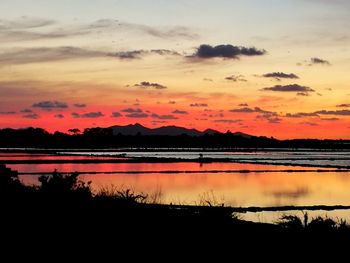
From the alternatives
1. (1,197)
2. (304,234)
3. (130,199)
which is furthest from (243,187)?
(304,234)

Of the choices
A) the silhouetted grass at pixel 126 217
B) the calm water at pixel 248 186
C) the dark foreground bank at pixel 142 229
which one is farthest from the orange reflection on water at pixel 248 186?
Answer: the dark foreground bank at pixel 142 229

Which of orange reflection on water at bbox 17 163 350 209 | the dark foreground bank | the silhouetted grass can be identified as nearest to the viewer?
the dark foreground bank

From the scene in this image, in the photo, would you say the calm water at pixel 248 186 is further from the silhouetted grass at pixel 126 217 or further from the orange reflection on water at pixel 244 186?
the silhouetted grass at pixel 126 217

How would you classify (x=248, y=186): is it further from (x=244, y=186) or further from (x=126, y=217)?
(x=126, y=217)

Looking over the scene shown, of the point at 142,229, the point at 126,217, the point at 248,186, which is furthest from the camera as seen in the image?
the point at 248,186

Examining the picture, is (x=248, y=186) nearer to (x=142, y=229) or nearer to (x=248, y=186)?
(x=248, y=186)

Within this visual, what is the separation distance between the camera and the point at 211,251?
11.7 metres

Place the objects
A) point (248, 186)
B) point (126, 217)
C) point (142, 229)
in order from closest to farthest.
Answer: point (142, 229) → point (126, 217) → point (248, 186)

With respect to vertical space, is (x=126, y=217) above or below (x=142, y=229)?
above

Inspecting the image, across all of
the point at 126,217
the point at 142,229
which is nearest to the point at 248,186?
Result: the point at 126,217

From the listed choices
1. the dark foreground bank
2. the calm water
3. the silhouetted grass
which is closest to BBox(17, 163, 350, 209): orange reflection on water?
the calm water

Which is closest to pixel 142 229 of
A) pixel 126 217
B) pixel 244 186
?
pixel 126 217

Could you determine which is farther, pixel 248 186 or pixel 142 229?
pixel 248 186

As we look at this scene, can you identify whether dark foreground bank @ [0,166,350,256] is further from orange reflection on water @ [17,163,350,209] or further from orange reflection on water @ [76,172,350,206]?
orange reflection on water @ [76,172,350,206]
